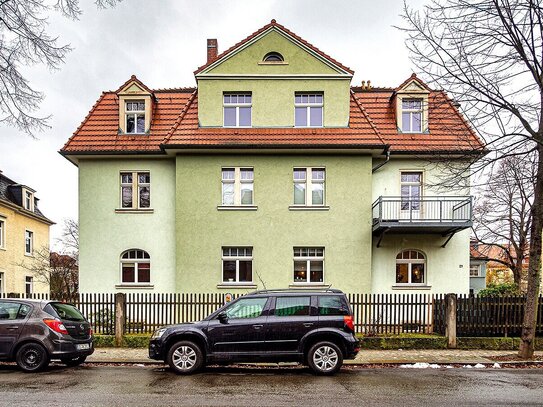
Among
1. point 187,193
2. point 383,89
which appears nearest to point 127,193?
point 187,193

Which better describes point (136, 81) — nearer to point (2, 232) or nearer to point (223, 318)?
point (223, 318)

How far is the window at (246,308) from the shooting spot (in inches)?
372

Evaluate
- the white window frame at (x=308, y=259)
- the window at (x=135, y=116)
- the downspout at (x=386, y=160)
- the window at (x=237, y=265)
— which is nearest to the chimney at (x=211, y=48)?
the window at (x=135, y=116)

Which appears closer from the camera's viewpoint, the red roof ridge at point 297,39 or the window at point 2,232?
the red roof ridge at point 297,39

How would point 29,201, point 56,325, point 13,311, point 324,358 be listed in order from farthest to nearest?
point 29,201, point 13,311, point 56,325, point 324,358

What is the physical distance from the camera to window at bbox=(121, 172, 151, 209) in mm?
17625

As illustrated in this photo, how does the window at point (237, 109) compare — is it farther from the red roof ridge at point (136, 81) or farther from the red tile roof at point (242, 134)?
the red roof ridge at point (136, 81)

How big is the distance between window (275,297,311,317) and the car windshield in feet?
15.5

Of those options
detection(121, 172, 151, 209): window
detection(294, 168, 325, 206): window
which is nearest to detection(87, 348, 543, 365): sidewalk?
detection(294, 168, 325, 206): window

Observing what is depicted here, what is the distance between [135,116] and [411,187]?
11441 millimetres

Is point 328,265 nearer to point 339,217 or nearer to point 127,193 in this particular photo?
point 339,217

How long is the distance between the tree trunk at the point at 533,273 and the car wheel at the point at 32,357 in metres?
11.3

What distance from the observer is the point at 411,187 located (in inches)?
699

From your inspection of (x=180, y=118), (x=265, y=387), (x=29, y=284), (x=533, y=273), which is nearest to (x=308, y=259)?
(x=180, y=118)
